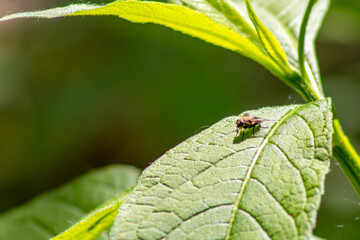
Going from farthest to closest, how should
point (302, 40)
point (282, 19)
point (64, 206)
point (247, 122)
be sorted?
point (64, 206), point (282, 19), point (302, 40), point (247, 122)

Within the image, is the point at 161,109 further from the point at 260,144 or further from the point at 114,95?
the point at 260,144

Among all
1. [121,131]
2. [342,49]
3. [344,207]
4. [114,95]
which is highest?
[342,49]

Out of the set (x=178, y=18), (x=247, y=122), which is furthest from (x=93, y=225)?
(x=178, y=18)

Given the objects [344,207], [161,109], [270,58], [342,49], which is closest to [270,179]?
[270,58]

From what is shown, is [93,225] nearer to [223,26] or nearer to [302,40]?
[223,26]

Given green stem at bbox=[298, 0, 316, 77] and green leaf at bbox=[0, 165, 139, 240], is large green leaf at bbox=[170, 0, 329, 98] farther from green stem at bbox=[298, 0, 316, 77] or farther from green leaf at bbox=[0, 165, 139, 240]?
green leaf at bbox=[0, 165, 139, 240]

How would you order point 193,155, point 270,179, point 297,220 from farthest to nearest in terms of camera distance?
point 193,155, point 270,179, point 297,220
